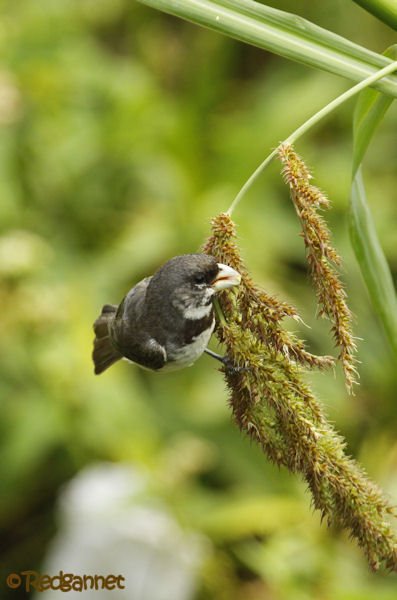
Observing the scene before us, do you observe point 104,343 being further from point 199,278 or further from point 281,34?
point 281,34

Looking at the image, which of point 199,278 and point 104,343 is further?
point 104,343

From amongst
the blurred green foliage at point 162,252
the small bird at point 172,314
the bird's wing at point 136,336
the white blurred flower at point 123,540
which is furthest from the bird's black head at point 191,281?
the white blurred flower at point 123,540

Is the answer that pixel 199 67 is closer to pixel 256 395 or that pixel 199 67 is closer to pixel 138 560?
pixel 138 560

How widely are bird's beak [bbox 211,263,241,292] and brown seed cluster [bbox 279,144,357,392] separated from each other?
Result: 123 mm

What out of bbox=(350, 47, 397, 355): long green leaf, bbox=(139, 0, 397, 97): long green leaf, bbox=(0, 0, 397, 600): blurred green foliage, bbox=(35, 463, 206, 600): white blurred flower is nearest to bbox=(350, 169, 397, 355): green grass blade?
bbox=(350, 47, 397, 355): long green leaf

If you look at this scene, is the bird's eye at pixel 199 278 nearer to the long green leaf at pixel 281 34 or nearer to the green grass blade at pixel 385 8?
the long green leaf at pixel 281 34

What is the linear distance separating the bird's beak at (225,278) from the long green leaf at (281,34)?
14.1 inches

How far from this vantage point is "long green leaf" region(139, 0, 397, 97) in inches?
56.8

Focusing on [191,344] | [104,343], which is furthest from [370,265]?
[104,343]

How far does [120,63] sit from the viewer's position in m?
4.87

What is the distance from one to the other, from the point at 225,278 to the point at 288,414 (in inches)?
9.8

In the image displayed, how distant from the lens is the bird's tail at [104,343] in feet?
7.22

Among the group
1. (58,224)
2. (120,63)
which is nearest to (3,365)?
(58,224)

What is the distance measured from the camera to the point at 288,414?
Result: 1.32m
